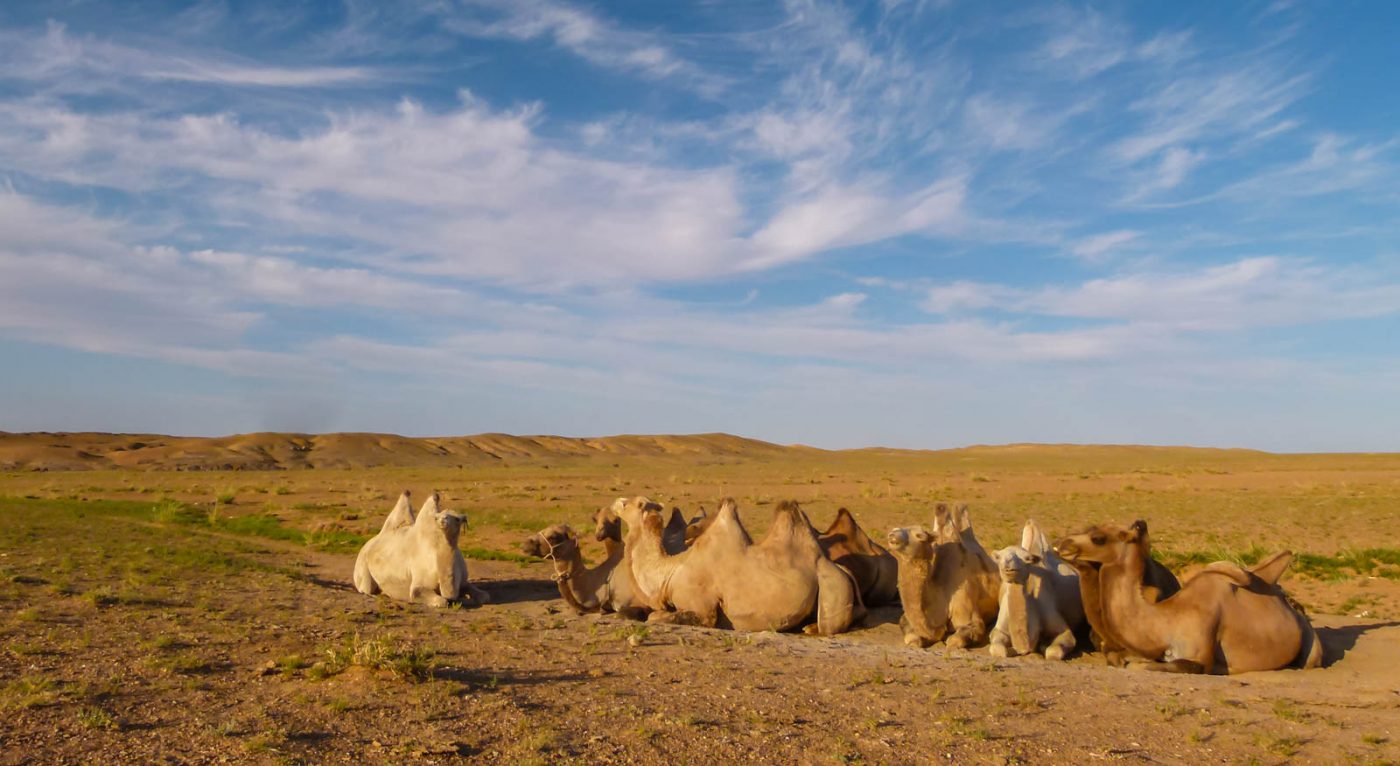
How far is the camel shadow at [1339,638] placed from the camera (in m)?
9.71

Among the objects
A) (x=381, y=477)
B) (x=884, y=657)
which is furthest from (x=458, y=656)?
(x=381, y=477)

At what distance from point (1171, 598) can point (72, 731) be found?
8941 millimetres

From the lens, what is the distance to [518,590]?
1351cm

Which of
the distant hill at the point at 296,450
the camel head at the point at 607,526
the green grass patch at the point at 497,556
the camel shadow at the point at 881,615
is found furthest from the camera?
the distant hill at the point at 296,450

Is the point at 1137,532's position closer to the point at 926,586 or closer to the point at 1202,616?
the point at 1202,616

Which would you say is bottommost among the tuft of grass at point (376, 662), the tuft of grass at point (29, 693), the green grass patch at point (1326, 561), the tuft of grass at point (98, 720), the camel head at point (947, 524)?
the tuft of grass at point (98, 720)

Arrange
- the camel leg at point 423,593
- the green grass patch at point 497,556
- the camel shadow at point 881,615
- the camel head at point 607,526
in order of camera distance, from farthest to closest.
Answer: the green grass patch at point 497,556 → the camel head at point 607,526 → the camel leg at point 423,593 → the camel shadow at point 881,615

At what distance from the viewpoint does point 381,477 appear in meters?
47.7

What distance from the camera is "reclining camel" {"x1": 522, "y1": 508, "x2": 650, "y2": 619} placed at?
1155 cm

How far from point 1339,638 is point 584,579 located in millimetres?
8306

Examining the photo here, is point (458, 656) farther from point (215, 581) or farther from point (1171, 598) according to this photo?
point (1171, 598)

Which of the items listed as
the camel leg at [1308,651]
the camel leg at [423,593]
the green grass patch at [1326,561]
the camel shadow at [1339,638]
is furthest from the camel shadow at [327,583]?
the green grass patch at [1326,561]

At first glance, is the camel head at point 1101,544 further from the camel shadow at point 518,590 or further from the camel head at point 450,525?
the camel head at point 450,525

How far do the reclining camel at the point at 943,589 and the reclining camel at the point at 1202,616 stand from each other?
38.0 inches
